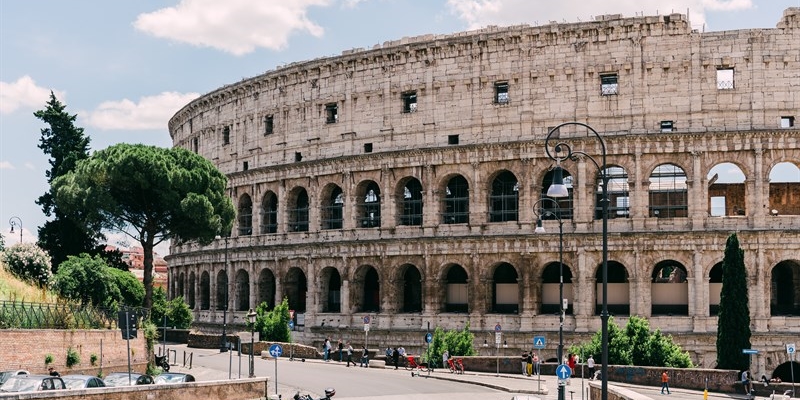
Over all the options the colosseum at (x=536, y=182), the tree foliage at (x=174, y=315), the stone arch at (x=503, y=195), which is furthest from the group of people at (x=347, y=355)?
the tree foliage at (x=174, y=315)

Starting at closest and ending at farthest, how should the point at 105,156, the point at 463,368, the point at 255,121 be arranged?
the point at 463,368 < the point at 105,156 < the point at 255,121

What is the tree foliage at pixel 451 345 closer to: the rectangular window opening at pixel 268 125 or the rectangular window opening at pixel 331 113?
the rectangular window opening at pixel 331 113

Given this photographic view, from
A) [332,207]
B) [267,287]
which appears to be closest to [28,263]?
[267,287]

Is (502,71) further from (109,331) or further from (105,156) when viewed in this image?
(109,331)

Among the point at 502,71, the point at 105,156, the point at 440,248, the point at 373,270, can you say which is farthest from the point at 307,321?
the point at 502,71

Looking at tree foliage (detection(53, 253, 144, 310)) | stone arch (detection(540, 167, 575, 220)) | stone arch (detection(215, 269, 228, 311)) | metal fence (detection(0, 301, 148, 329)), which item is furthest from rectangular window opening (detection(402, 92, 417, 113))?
metal fence (detection(0, 301, 148, 329))

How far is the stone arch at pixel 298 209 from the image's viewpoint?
2388 inches

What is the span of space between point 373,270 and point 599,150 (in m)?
15.5

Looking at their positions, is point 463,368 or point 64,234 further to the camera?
point 64,234

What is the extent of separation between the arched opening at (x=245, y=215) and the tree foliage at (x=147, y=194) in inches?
382

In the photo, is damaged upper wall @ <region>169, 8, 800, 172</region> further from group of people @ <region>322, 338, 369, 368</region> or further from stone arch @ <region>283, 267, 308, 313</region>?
group of people @ <region>322, 338, 369, 368</region>

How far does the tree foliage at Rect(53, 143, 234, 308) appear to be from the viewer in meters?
51.0

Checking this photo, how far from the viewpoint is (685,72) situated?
48969mm

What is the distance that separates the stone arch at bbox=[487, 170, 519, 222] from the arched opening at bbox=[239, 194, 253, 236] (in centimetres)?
1870
